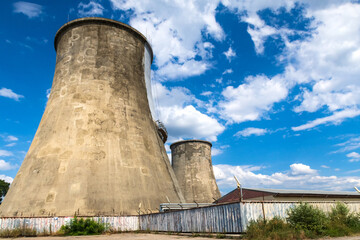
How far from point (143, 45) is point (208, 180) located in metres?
23.6

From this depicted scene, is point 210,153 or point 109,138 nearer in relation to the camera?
point 109,138

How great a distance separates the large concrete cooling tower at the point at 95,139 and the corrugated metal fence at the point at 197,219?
547 mm

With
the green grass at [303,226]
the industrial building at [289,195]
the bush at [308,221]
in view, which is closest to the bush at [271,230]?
the green grass at [303,226]

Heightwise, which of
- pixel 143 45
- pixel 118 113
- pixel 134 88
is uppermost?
pixel 143 45

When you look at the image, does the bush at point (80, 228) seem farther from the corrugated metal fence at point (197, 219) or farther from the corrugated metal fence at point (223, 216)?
the corrugated metal fence at point (223, 216)

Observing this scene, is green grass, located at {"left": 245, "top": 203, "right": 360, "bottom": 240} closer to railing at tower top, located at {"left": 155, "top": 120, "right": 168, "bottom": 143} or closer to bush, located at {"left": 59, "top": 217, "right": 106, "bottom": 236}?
bush, located at {"left": 59, "top": 217, "right": 106, "bottom": 236}

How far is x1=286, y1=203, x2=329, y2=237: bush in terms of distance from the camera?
1021cm

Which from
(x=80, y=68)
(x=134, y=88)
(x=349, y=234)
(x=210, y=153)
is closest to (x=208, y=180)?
(x=210, y=153)

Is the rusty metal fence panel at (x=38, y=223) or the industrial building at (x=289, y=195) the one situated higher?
the industrial building at (x=289, y=195)

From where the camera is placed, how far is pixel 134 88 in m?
20.7

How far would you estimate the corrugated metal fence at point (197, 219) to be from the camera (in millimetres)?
10227

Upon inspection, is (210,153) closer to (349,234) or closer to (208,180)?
(208,180)

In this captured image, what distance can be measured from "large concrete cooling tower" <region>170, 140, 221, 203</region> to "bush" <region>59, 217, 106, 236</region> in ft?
81.2

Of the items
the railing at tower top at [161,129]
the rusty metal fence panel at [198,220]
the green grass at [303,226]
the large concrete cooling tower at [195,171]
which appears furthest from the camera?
the large concrete cooling tower at [195,171]
